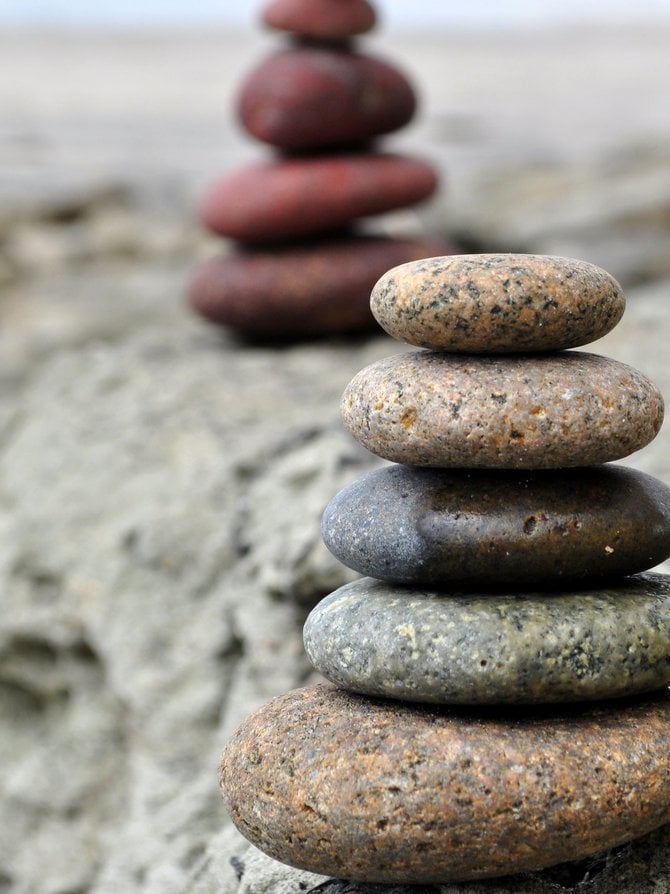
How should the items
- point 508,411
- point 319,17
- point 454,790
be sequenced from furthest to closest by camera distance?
point 319,17, point 508,411, point 454,790

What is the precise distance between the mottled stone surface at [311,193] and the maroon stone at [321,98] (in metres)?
0.15

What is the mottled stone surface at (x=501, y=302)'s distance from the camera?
109 inches

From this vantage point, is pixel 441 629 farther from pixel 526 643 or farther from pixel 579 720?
pixel 579 720

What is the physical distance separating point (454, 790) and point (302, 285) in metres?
4.31

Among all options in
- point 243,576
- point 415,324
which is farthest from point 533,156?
point 415,324

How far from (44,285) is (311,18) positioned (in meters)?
3.41

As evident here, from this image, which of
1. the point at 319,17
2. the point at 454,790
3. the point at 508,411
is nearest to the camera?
the point at 454,790

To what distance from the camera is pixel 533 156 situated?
12.1 metres

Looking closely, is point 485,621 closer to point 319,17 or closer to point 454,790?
point 454,790

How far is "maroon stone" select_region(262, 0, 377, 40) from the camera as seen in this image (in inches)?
263

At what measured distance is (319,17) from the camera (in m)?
6.68

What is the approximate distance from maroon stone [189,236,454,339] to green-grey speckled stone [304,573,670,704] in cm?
391

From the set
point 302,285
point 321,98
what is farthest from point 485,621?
point 321,98

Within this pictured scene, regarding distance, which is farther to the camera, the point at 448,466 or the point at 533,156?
the point at 533,156
